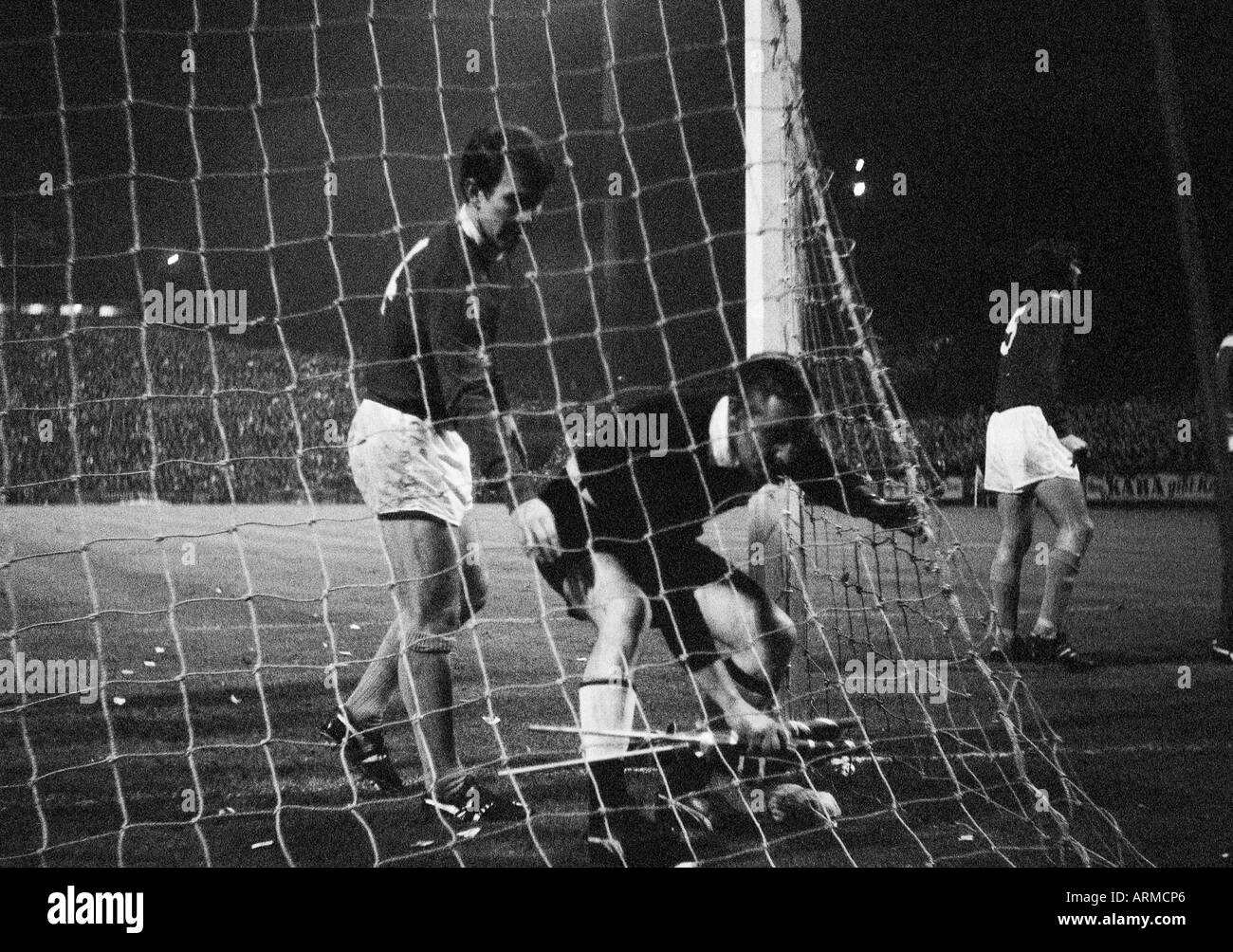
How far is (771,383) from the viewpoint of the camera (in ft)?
7.27

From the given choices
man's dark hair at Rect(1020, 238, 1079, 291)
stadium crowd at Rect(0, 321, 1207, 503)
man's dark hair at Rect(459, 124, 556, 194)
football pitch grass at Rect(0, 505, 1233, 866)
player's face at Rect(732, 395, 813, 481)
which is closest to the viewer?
football pitch grass at Rect(0, 505, 1233, 866)

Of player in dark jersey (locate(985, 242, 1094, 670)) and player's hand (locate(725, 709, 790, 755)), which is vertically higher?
player in dark jersey (locate(985, 242, 1094, 670))

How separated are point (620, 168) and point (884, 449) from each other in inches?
33.5

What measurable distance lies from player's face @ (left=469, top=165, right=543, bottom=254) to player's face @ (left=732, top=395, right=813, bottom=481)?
580 millimetres

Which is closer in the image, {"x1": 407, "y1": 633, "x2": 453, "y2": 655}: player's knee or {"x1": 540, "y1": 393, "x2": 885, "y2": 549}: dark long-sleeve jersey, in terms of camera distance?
{"x1": 407, "y1": 633, "x2": 453, "y2": 655}: player's knee

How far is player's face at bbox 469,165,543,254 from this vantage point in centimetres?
214

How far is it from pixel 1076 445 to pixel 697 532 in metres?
1.05

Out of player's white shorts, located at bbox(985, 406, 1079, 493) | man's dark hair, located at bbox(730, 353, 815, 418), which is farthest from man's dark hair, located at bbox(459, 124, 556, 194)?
player's white shorts, located at bbox(985, 406, 1079, 493)

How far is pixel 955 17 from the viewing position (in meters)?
2.56

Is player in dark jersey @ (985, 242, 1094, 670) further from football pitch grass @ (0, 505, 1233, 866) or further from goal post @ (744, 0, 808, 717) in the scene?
goal post @ (744, 0, 808, 717)

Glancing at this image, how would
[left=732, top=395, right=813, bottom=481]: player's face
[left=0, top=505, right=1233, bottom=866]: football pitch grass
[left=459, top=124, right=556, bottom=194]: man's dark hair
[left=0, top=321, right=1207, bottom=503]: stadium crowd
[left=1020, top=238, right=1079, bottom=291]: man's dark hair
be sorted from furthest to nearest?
[left=0, top=321, right=1207, bottom=503]: stadium crowd
[left=1020, top=238, right=1079, bottom=291]: man's dark hair
[left=732, top=395, right=813, bottom=481]: player's face
[left=459, top=124, right=556, bottom=194]: man's dark hair
[left=0, top=505, right=1233, bottom=866]: football pitch grass

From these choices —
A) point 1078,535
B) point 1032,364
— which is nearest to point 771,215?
point 1032,364

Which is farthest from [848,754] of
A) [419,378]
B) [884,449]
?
[419,378]
